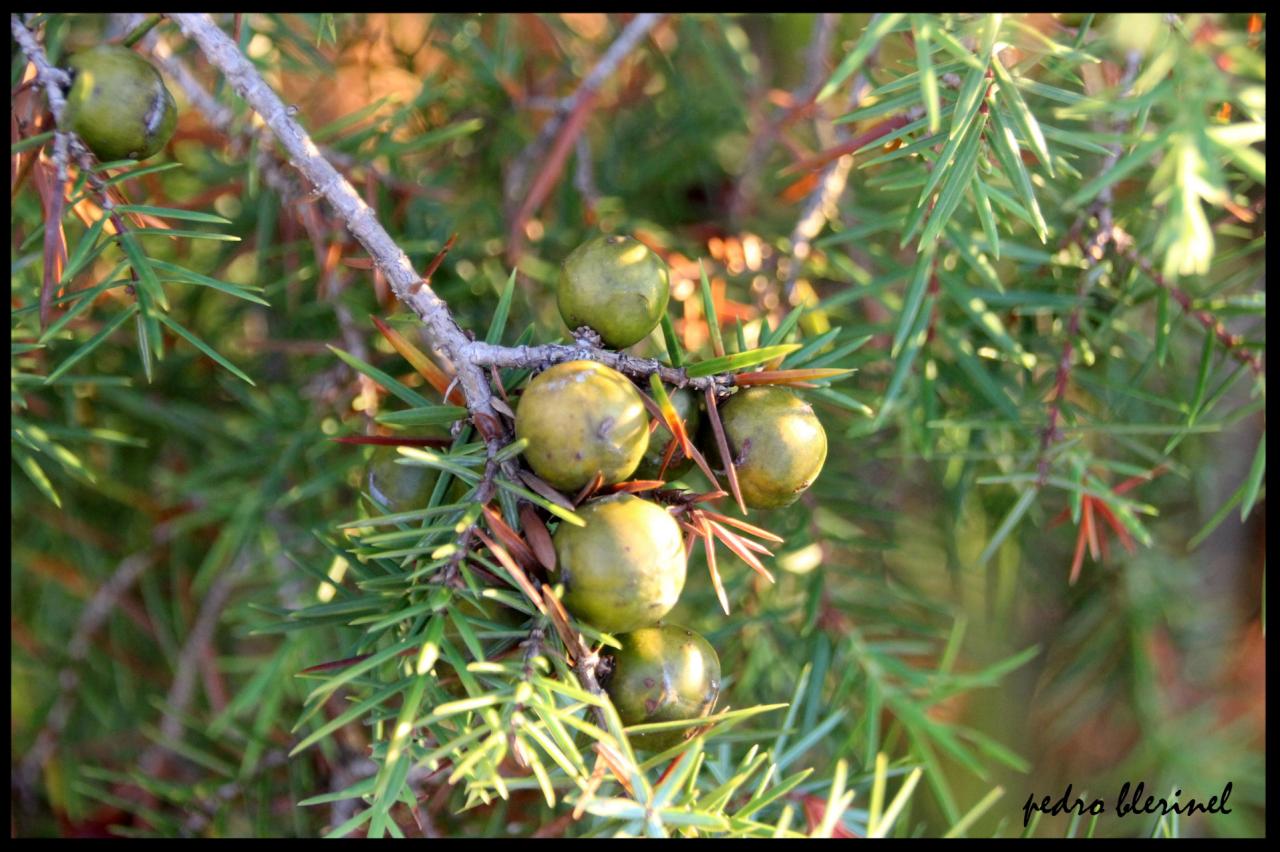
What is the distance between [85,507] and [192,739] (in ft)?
1.29

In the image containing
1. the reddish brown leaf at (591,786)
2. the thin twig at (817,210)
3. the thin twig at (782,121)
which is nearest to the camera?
the reddish brown leaf at (591,786)

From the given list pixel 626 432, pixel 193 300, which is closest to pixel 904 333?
pixel 626 432

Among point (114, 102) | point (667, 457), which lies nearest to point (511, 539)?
point (667, 457)

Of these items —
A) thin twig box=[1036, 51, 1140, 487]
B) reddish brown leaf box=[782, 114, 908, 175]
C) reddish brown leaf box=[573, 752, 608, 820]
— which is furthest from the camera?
thin twig box=[1036, 51, 1140, 487]

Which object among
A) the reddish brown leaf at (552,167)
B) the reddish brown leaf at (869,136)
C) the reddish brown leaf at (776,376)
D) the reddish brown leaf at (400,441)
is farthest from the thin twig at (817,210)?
the reddish brown leaf at (400,441)

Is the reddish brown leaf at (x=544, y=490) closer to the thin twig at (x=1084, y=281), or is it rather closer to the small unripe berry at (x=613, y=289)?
the small unripe berry at (x=613, y=289)

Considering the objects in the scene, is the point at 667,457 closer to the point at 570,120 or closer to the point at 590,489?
the point at 590,489

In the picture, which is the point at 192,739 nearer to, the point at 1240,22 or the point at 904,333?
the point at 904,333

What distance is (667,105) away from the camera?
1579 mm

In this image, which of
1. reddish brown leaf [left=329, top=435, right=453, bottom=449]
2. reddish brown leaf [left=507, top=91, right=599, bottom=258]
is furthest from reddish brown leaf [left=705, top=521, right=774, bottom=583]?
reddish brown leaf [left=507, top=91, right=599, bottom=258]

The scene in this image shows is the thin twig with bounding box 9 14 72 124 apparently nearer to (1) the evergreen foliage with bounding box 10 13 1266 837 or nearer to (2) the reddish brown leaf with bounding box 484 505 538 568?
(1) the evergreen foliage with bounding box 10 13 1266 837

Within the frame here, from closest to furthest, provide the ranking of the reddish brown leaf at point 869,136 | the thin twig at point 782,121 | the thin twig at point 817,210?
the reddish brown leaf at point 869,136 → the thin twig at point 817,210 → the thin twig at point 782,121

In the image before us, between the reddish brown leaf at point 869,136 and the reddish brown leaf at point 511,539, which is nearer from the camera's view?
the reddish brown leaf at point 511,539

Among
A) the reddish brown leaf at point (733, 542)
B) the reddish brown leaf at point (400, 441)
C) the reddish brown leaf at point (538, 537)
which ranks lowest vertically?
the reddish brown leaf at point (733, 542)
